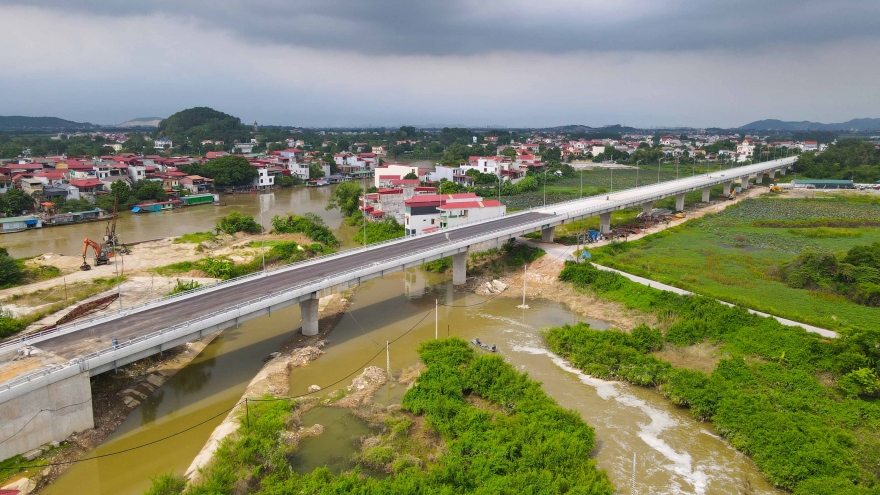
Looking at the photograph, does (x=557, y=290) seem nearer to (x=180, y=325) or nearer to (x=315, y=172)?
(x=180, y=325)

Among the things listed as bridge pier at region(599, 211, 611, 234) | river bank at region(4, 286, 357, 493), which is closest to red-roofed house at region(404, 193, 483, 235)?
bridge pier at region(599, 211, 611, 234)

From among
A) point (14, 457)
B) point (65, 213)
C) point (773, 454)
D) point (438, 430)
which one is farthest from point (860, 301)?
point (65, 213)

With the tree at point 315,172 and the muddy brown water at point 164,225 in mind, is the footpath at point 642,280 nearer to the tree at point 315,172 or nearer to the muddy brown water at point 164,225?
the muddy brown water at point 164,225

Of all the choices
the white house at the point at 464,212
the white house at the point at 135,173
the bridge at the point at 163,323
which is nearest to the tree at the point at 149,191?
the white house at the point at 135,173

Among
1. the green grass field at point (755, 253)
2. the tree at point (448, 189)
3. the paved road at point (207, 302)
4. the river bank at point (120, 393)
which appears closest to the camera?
the river bank at point (120, 393)

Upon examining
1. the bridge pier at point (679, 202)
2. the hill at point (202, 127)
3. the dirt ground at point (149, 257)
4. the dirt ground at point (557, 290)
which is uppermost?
the hill at point (202, 127)

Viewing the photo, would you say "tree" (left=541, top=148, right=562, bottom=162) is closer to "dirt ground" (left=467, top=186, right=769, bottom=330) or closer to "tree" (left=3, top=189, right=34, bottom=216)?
"dirt ground" (left=467, top=186, right=769, bottom=330)
